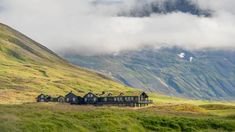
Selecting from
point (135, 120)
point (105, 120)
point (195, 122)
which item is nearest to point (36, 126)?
point (105, 120)

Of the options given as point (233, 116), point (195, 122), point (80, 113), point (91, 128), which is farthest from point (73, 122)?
point (233, 116)

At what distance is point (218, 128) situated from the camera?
121m

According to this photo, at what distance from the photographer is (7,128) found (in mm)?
90000

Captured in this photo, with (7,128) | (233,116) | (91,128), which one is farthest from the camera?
(233,116)

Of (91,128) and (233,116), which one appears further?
(233,116)

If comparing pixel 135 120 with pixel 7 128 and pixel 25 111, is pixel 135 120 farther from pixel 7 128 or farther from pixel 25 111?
pixel 7 128

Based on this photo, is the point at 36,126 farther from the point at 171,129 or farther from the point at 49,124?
the point at 171,129

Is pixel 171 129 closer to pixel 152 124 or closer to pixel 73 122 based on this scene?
pixel 152 124

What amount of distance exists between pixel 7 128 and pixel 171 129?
42.4 meters

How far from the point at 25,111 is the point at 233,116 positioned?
58382mm

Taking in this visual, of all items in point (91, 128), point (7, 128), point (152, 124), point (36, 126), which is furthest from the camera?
point (152, 124)

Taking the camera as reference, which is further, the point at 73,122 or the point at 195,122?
the point at 195,122

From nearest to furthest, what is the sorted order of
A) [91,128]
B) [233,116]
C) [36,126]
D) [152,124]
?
[36,126], [91,128], [152,124], [233,116]

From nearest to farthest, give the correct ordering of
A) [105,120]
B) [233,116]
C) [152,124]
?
[105,120] → [152,124] → [233,116]
